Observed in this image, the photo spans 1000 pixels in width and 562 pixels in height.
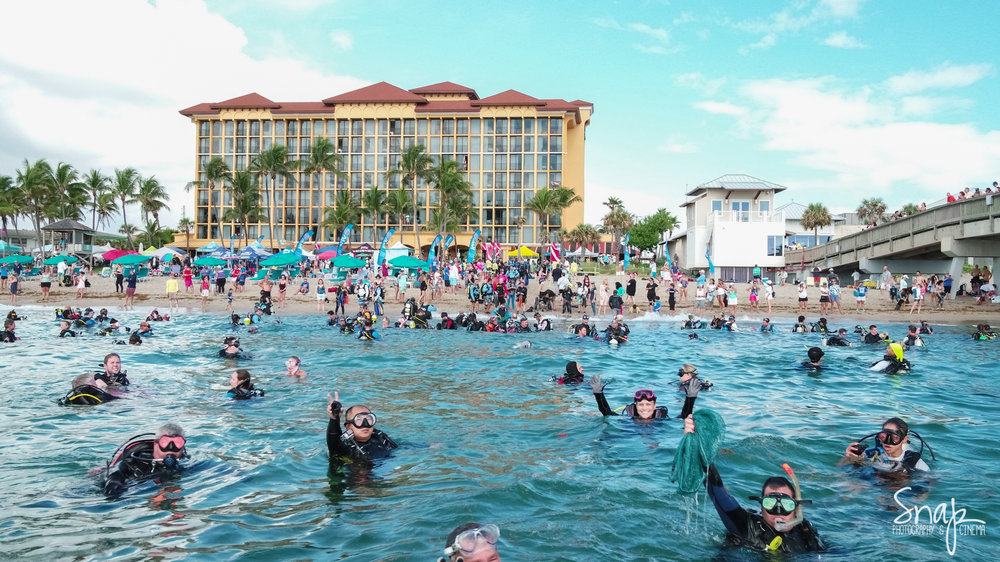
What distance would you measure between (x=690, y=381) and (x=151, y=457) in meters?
5.78

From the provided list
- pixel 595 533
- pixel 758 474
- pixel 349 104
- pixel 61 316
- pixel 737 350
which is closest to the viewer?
pixel 595 533

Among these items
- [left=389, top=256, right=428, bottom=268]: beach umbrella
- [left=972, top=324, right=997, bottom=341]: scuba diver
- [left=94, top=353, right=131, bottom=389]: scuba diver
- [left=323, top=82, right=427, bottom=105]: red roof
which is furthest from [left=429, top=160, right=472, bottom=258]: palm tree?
[left=94, top=353, right=131, bottom=389]: scuba diver

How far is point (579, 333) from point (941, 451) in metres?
13.1

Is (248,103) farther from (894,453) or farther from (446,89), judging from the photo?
(894,453)

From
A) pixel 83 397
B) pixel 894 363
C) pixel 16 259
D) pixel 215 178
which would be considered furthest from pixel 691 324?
pixel 215 178

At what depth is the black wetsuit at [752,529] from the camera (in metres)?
5.38

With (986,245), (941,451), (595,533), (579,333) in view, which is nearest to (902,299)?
(986,245)

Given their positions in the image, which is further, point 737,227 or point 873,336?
point 737,227

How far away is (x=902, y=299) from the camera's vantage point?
105ft

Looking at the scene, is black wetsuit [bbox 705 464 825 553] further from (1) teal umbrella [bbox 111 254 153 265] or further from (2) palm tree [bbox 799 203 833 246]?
(2) palm tree [bbox 799 203 833 246]

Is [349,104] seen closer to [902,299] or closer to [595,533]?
[902,299]

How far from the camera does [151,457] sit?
23.6 ft

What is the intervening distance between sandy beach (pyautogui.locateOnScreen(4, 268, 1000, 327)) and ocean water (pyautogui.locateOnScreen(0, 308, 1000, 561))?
1476 centimetres

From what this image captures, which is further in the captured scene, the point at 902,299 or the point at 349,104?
the point at 349,104
